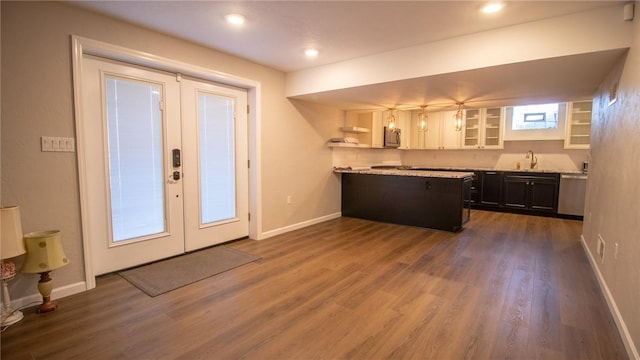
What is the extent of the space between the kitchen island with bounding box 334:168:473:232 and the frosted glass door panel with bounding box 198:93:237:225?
7.32 feet

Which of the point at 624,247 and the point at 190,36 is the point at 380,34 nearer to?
the point at 190,36

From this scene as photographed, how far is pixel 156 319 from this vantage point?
220 centimetres

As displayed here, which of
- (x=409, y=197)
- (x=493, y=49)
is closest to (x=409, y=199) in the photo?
(x=409, y=197)

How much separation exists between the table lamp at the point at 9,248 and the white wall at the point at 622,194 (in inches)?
151

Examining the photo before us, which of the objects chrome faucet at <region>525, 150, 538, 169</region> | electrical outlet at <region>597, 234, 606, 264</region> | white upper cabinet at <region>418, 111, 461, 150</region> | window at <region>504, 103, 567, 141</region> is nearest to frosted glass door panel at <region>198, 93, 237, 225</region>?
electrical outlet at <region>597, 234, 606, 264</region>

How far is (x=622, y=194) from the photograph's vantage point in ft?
7.30

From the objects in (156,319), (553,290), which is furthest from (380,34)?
(156,319)

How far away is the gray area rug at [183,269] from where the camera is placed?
275 cm

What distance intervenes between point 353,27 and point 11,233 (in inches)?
120

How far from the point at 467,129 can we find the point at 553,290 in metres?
4.82

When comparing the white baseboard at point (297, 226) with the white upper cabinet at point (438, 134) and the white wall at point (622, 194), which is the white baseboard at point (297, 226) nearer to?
the white upper cabinet at point (438, 134)

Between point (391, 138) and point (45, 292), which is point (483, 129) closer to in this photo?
point (391, 138)

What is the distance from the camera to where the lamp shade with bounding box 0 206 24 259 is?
2055 millimetres

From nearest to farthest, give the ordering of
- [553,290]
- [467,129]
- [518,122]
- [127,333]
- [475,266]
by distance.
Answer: [127,333] < [553,290] < [475,266] < [518,122] < [467,129]
